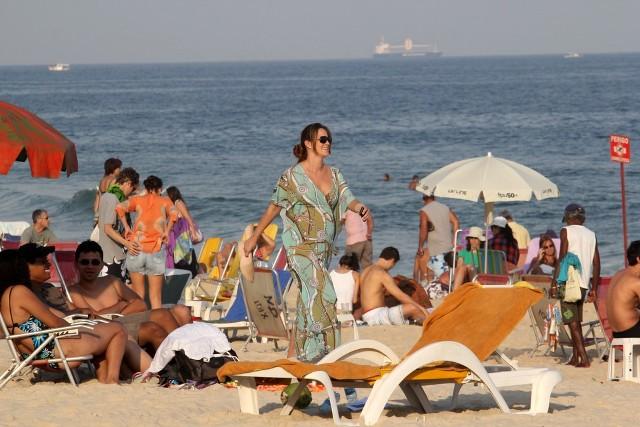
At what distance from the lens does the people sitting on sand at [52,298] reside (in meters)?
7.18

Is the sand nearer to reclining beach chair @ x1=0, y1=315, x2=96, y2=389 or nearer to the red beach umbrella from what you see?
reclining beach chair @ x1=0, y1=315, x2=96, y2=389

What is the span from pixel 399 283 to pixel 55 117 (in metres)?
56.5

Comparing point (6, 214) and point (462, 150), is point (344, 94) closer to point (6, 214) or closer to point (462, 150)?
point (462, 150)

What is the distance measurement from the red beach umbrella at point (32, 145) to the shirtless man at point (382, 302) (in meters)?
3.74

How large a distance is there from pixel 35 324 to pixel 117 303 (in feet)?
3.78

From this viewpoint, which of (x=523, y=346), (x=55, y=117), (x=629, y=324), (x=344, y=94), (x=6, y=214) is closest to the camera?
(x=629, y=324)

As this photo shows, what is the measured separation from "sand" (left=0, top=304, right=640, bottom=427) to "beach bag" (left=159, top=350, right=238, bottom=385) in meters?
0.09

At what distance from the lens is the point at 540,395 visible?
6.22 meters

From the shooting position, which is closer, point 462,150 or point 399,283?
point 399,283

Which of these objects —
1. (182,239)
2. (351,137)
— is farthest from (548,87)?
(182,239)

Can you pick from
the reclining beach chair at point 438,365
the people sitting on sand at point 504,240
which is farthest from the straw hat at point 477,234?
the reclining beach chair at point 438,365

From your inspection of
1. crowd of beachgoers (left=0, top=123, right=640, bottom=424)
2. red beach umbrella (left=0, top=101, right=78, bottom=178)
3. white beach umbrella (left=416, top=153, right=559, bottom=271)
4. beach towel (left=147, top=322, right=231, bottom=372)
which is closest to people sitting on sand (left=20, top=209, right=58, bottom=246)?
crowd of beachgoers (left=0, top=123, right=640, bottom=424)

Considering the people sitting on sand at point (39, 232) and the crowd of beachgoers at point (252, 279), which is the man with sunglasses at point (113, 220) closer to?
the crowd of beachgoers at point (252, 279)

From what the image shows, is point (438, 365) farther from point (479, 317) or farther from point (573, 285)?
point (573, 285)
